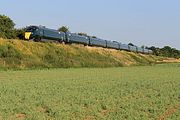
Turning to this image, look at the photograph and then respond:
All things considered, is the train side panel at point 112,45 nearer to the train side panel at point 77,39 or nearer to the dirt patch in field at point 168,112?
the train side panel at point 77,39

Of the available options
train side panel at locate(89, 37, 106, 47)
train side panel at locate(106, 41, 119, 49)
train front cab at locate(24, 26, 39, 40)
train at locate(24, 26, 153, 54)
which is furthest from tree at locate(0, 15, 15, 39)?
train side panel at locate(106, 41, 119, 49)

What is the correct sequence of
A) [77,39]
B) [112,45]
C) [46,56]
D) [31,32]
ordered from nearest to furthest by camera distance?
[46,56] → [31,32] → [77,39] → [112,45]

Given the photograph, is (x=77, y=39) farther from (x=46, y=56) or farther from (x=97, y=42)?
(x=46, y=56)

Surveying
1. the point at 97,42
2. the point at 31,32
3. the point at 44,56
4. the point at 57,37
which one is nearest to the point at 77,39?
the point at 57,37

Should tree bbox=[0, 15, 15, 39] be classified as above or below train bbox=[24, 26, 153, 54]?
above

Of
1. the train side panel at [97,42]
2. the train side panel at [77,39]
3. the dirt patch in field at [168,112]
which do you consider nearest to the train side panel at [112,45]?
the train side panel at [97,42]

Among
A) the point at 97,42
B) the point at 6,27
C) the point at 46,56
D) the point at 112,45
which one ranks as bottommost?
the point at 46,56

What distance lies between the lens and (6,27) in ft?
279

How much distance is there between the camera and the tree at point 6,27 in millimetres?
78412

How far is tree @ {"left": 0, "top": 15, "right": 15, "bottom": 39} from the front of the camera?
257 ft

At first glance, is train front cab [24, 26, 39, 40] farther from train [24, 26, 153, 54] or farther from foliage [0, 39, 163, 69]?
foliage [0, 39, 163, 69]

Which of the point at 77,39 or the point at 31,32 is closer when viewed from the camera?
the point at 31,32

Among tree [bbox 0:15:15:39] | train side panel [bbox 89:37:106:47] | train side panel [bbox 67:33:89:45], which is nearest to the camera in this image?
train side panel [bbox 67:33:89:45]

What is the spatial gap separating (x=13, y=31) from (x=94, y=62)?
22459 millimetres
